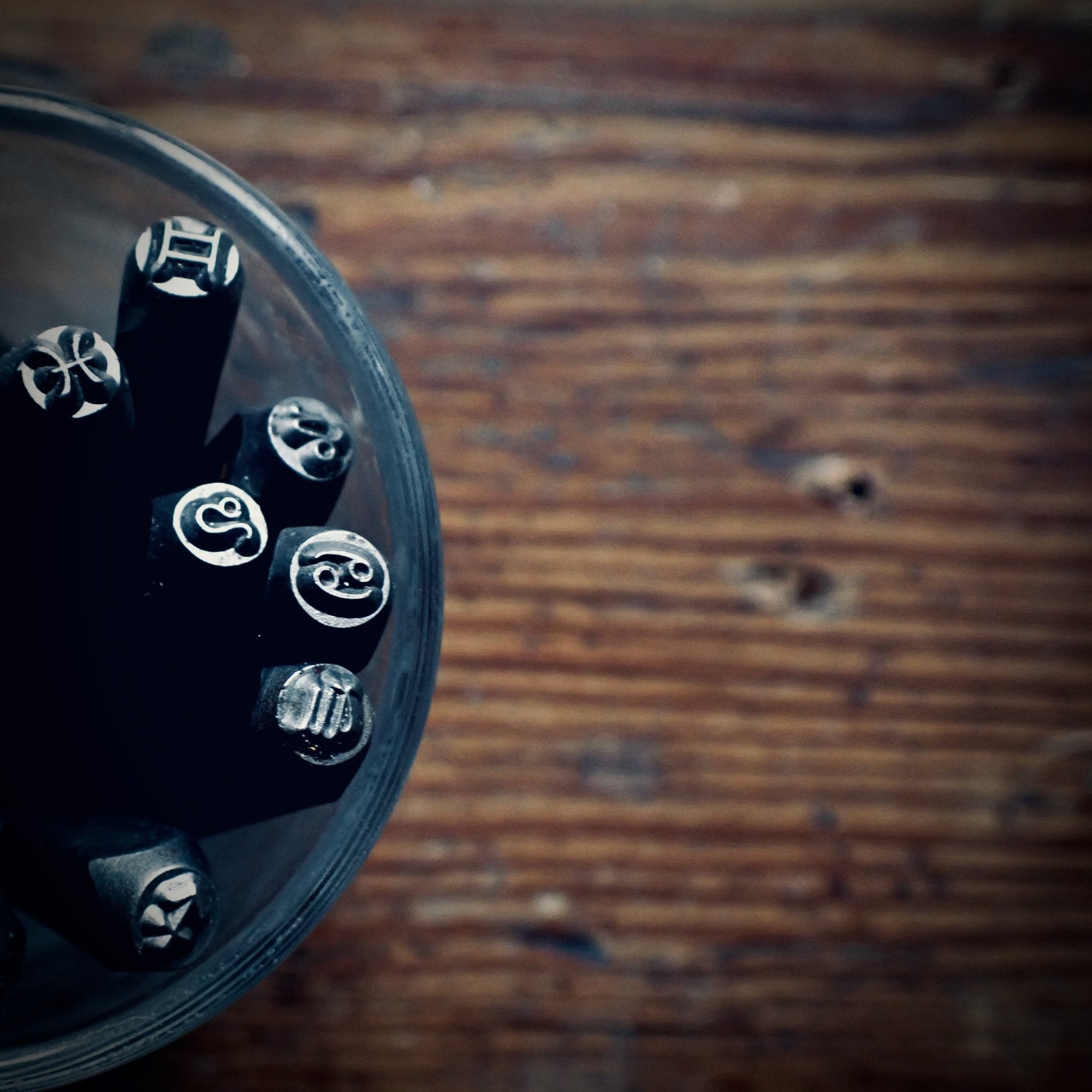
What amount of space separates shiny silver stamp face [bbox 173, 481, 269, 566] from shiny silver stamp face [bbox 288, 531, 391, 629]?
13 millimetres

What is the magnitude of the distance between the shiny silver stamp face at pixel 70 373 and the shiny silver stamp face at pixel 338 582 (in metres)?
0.07

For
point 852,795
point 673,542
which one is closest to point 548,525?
point 673,542

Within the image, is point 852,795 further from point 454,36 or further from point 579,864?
point 454,36

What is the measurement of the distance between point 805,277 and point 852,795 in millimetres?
187

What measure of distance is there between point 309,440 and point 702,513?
0.48 ft

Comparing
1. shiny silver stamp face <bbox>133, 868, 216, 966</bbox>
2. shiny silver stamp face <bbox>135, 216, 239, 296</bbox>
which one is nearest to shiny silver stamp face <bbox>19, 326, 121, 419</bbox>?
shiny silver stamp face <bbox>135, 216, 239, 296</bbox>

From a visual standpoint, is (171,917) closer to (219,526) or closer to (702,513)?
(219,526)

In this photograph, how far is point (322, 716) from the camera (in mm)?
273

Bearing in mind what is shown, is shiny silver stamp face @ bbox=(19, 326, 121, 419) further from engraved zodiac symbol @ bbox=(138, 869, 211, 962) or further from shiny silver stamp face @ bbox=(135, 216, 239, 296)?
engraved zodiac symbol @ bbox=(138, 869, 211, 962)

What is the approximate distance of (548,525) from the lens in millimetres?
369

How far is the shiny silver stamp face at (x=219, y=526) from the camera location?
0.90ft

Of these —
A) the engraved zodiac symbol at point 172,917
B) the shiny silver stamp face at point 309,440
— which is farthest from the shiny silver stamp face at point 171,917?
the shiny silver stamp face at point 309,440

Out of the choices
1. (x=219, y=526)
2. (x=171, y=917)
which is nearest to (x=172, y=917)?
(x=171, y=917)

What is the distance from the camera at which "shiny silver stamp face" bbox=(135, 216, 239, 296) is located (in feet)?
0.93
